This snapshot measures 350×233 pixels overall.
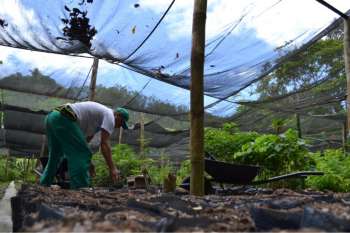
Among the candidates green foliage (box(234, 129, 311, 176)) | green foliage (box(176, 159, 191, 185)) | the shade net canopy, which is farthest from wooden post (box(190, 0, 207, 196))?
green foliage (box(176, 159, 191, 185))

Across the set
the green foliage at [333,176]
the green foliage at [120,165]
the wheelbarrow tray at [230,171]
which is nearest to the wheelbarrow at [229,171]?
the wheelbarrow tray at [230,171]

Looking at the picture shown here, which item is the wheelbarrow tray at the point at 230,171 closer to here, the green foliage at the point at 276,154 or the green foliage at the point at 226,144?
the green foliage at the point at 276,154

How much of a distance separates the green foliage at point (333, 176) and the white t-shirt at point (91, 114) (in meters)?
2.24

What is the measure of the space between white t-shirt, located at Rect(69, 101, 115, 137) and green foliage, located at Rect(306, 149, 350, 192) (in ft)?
7.35

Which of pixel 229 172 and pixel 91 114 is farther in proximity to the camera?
pixel 91 114

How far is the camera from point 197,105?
9.95 feet

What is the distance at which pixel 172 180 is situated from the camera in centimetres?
375

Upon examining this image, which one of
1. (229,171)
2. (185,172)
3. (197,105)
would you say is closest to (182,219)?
(197,105)

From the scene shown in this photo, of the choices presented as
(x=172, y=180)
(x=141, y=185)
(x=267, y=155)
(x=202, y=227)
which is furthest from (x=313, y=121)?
(x=202, y=227)

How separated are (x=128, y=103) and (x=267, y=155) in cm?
438

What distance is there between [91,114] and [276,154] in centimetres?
194

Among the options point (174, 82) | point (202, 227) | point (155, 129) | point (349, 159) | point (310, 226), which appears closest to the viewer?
point (310, 226)

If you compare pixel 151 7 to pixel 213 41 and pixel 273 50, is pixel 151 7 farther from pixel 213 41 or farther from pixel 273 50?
pixel 273 50

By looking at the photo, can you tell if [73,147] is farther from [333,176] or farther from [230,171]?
[333,176]
